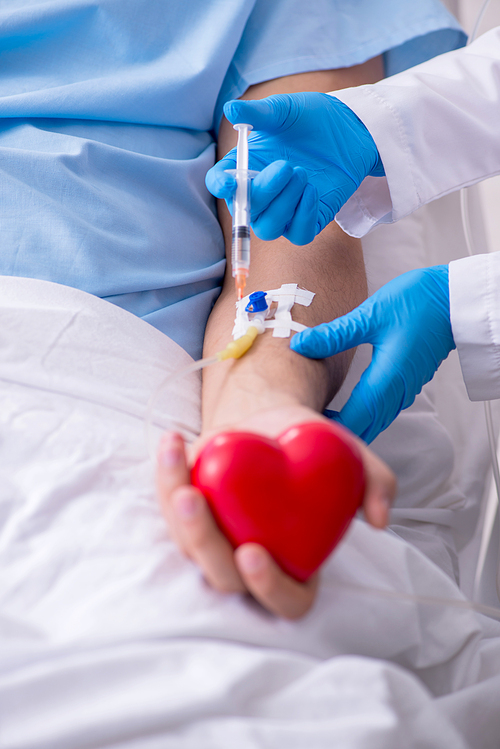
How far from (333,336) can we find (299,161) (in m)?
0.46

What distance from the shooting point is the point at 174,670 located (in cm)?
55

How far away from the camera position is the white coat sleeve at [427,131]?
47.2 inches

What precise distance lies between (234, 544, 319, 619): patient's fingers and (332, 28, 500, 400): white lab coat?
66 cm

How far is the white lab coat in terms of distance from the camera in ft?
3.93

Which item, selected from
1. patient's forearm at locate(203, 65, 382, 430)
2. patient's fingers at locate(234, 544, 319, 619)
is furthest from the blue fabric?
patient's fingers at locate(234, 544, 319, 619)

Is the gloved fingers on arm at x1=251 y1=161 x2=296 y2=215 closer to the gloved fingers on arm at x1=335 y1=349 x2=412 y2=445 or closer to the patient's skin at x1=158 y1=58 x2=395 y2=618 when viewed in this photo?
the patient's skin at x1=158 y1=58 x2=395 y2=618

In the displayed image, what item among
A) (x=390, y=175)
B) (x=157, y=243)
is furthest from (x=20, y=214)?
(x=390, y=175)

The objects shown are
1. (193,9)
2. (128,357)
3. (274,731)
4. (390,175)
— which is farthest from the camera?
(193,9)

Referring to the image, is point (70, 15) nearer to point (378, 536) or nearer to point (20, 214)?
point (20, 214)

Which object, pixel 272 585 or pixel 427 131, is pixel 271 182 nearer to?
pixel 427 131

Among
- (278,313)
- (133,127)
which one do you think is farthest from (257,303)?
(133,127)

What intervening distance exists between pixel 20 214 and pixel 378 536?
0.84m

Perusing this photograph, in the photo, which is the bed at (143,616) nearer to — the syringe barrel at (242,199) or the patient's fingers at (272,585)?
the patient's fingers at (272,585)

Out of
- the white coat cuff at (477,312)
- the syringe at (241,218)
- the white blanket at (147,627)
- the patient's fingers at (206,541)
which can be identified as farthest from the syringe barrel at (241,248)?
the patient's fingers at (206,541)
